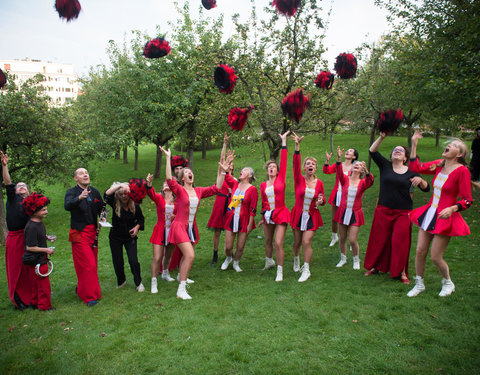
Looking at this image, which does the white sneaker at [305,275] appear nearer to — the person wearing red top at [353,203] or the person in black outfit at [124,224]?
the person wearing red top at [353,203]

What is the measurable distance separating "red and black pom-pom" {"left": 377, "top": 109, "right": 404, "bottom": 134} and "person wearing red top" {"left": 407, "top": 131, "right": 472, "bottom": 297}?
0.50 meters

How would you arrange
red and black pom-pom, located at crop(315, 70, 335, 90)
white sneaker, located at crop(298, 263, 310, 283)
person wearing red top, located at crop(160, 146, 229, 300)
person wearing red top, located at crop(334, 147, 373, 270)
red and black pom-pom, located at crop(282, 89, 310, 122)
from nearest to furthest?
person wearing red top, located at crop(160, 146, 229, 300) → white sneaker, located at crop(298, 263, 310, 283) → person wearing red top, located at crop(334, 147, 373, 270) → red and black pom-pom, located at crop(282, 89, 310, 122) → red and black pom-pom, located at crop(315, 70, 335, 90)

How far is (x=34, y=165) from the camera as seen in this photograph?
37.7 feet

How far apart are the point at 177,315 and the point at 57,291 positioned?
113 inches

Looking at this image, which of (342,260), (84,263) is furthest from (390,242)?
(84,263)

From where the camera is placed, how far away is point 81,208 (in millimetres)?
5801

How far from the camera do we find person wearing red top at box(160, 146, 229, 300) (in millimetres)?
5781

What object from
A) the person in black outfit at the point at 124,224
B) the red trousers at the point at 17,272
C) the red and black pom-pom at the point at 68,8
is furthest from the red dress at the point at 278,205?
the red trousers at the point at 17,272

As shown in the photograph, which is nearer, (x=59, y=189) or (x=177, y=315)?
(x=177, y=315)

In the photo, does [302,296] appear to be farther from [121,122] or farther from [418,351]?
[121,122]

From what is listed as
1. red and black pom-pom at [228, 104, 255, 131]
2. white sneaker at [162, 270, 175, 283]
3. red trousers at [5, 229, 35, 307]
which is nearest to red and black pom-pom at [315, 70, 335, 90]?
red and black pom-pom at [228, 104, 255, 131]

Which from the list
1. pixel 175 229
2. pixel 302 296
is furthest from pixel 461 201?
pixel 175 229

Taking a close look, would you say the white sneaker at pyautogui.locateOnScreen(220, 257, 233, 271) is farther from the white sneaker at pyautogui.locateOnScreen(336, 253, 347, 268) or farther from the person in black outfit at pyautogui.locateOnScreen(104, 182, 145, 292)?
the white sneaker at pyautogui.locateOnScreen(336, 253, 347, 268)

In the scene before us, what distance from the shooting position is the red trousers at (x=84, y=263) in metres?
5.79
